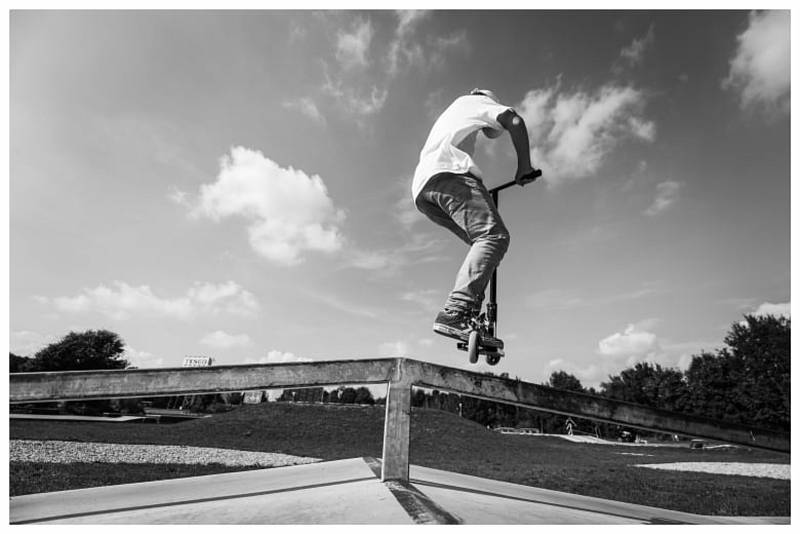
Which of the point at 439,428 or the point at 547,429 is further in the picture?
the point at 547,429

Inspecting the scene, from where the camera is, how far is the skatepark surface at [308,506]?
1.65 metres

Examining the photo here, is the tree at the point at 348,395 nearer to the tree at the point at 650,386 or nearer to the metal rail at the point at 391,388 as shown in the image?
the tree at the point at 650,386

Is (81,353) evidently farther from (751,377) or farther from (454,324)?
(751,377)

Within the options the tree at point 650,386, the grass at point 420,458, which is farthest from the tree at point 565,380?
the grass at point 420,458

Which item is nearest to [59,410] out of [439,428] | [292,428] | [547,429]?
[292,428]

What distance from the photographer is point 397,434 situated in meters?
2.19

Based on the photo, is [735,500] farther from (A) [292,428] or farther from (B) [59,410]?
(B) [59,410]

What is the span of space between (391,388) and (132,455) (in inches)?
447

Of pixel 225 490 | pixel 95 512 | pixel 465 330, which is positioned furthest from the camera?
pixel 465 330

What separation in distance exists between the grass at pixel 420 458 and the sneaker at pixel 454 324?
2.46 meters

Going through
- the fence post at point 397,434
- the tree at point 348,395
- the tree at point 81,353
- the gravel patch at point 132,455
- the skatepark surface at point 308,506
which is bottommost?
the gravel patch at point 132,455

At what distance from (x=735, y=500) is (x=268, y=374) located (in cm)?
986

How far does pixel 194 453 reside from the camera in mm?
12008

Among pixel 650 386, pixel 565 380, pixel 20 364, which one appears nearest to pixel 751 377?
pixel 650 386
